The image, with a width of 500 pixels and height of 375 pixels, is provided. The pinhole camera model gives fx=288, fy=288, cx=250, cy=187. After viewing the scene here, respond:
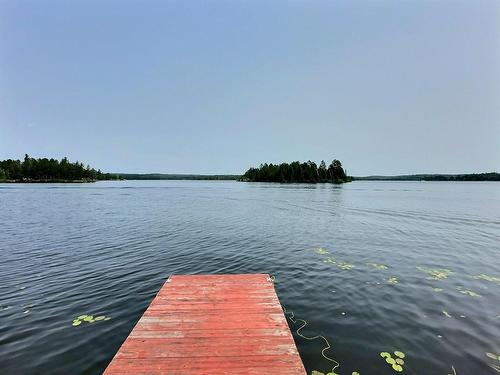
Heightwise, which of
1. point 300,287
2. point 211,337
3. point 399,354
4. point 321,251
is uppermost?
point 211,337

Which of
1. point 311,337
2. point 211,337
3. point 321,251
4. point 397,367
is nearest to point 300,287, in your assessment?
point 311,337

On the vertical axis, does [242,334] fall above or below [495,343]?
above

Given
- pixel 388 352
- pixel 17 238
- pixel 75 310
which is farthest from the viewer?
pixel 17 238

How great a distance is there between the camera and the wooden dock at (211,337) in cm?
590

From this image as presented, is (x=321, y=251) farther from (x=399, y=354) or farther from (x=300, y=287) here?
(x=399, y=354)

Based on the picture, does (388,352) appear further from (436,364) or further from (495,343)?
(495,343)

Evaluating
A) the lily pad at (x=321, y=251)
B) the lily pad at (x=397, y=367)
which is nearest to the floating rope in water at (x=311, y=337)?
the lily pad at (x=397, y=367)

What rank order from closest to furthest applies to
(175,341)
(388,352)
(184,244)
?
(175,341), (388,352), (184,244)

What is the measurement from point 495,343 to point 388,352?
3.34 metres

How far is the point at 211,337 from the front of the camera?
7.05 meters

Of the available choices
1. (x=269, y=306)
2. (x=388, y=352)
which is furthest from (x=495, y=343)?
(x=269, y=306)

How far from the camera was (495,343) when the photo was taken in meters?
8.43

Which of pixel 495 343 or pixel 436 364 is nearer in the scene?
pixel 436 364

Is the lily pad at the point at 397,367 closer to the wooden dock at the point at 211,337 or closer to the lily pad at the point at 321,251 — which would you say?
the wooden dock at the point at 211,337
